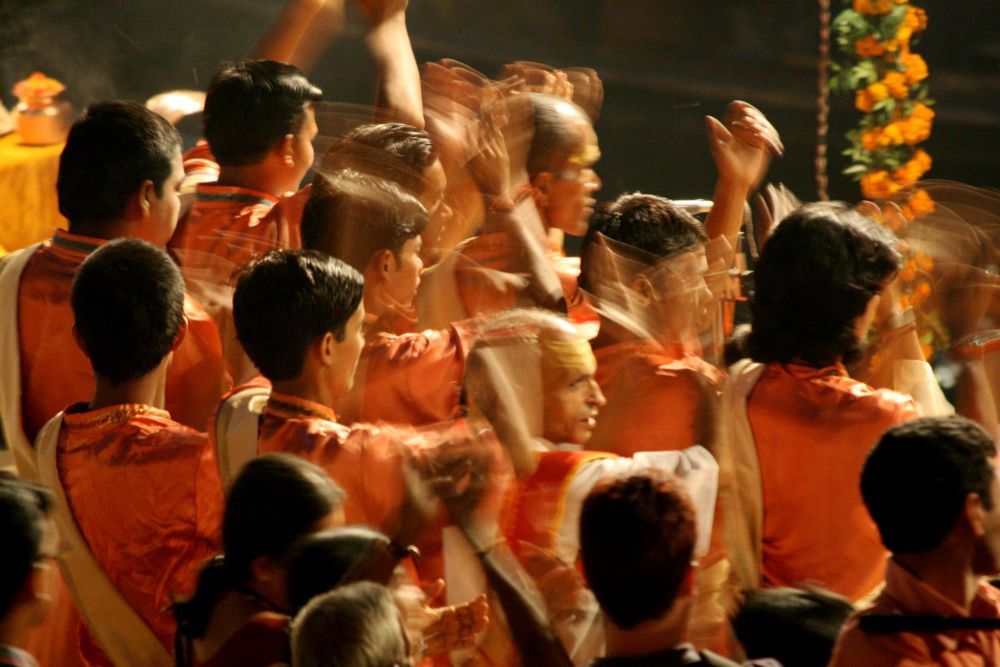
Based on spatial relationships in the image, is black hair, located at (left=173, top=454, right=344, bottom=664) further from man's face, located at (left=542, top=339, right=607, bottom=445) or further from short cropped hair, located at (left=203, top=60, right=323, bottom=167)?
short cropped hair, located at (left=203, top=60, right=323, bottom=167)

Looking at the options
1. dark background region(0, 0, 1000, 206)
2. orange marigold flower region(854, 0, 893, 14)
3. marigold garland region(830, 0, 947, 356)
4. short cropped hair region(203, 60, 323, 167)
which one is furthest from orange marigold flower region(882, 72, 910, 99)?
short cropped hair region(203, 60, 323, 167)

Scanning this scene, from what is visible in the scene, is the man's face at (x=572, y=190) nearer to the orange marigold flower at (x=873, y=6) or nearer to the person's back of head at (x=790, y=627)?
the person's back of head at (x=790, y=627)

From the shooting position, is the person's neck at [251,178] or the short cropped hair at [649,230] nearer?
the short cropped hair at [649,230]

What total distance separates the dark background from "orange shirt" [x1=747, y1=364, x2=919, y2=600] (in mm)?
4784

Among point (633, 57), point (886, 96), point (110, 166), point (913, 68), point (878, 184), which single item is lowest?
point (633, 57)

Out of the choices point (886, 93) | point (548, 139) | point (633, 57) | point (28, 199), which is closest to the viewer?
point (548, 139)

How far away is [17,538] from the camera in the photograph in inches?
84.5

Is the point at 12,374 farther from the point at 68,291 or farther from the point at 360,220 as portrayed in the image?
the point at 360,220

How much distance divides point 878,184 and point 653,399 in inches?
125

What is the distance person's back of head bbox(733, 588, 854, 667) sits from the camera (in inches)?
88.3

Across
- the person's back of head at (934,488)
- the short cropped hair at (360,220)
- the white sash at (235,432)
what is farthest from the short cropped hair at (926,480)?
the short cropped hair at (360,220)

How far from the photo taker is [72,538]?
2604 millimetres

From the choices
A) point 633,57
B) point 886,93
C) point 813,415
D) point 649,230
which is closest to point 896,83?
point 886,93

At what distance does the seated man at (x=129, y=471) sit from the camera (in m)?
2.56
